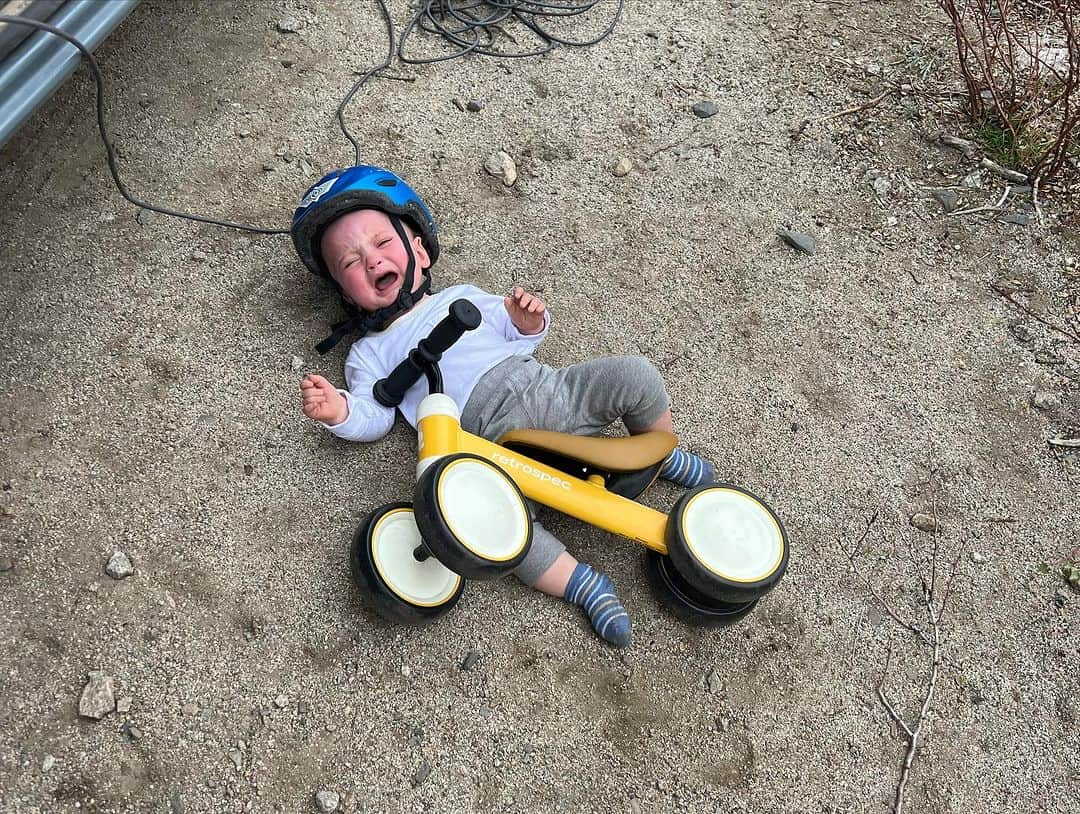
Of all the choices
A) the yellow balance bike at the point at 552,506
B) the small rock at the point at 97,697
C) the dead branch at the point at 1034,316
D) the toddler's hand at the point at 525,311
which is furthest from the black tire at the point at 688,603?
the dead branch at the point at 1034,316

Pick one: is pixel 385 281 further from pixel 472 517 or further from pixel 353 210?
pixel 472 517

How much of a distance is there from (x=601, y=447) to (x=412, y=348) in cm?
57

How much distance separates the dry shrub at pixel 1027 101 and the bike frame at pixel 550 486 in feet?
6.50

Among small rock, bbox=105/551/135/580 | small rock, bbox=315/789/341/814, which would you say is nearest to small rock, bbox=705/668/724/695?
small rock, bbox=315/789/341/814

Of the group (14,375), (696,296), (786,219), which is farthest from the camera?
(786,219)

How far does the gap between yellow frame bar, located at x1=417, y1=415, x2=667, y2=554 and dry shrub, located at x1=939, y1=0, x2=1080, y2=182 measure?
198 centimetres

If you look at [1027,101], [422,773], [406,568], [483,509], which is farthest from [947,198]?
[422,773]

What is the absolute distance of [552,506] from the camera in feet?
6.06

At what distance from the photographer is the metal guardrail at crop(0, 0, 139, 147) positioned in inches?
75.2

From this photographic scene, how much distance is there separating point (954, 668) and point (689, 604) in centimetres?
64

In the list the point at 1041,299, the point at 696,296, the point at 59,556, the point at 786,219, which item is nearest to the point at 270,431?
the point at 59,556

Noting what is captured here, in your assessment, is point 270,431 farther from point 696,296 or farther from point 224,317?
point 696,296

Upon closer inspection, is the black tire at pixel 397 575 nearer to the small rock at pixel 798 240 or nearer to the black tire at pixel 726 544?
the black tire at pixel 726 544

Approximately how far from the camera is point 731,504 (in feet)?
5.95
